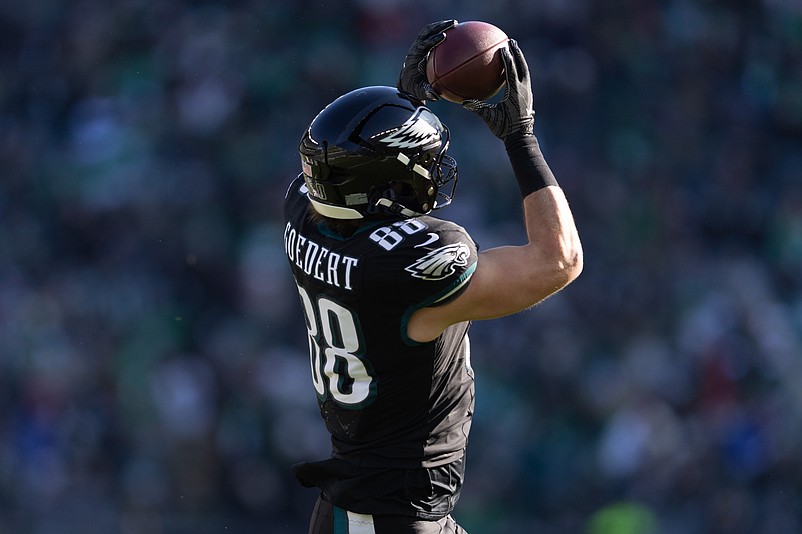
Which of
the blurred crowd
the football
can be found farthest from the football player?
the blurred crowd

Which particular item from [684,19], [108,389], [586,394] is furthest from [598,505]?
[684,19]

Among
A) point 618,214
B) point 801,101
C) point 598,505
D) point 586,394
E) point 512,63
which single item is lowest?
point 598,505

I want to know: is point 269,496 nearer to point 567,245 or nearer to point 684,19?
point 567,245

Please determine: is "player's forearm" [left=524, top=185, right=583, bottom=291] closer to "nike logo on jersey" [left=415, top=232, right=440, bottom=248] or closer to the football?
"nike logo on jersey" [left=415, top=232, right=440, bottom=248]

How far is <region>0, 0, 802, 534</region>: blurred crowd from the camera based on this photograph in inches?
249

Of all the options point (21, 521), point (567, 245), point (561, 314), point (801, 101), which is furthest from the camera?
point (801, 101)

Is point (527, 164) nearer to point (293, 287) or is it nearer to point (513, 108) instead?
point (513, 108)

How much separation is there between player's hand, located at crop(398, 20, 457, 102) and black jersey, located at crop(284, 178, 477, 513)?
2.24ft

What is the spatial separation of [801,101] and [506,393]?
10.4 ft

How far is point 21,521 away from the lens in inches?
243

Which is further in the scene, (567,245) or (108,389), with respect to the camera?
(108,389)

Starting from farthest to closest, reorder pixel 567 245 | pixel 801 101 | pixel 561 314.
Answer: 1. pixel 801 101
2. pixel 561 314
3. pixel 567 245

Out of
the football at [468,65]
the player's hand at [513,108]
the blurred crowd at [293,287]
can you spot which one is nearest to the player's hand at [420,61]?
the football at [468,65]

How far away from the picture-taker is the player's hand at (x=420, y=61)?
11.3 ft
